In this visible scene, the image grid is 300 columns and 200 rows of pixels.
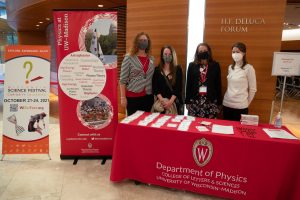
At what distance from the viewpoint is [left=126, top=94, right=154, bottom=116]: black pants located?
311cm

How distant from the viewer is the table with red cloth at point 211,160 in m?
2.11

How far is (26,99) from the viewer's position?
3092 mm

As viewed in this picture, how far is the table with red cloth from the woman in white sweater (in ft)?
1.51

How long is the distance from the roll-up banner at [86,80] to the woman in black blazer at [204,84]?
970mm

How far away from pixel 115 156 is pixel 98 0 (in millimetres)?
3795

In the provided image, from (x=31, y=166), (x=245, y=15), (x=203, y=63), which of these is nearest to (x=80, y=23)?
(x=203, y=63)

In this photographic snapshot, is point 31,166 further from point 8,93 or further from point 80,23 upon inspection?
point 80,23

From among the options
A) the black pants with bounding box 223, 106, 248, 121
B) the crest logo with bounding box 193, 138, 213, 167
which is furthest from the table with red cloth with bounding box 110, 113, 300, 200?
the black pants with bounding box 223, 106, 248, 121

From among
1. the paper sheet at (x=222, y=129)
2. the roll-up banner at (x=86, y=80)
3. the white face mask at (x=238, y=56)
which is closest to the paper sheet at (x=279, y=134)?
the paper sheet at (x=222, y=129)

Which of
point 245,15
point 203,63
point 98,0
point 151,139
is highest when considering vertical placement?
point 98,0

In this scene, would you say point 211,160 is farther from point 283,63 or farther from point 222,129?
point 283,63

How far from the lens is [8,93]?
10.0 feet

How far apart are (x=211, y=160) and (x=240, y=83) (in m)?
1.13

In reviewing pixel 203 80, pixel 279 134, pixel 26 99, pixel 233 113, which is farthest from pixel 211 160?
pixel 26 99
